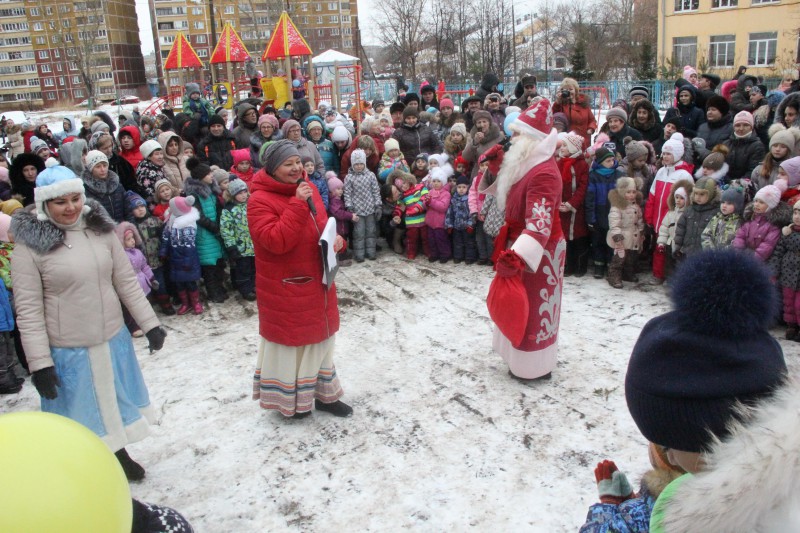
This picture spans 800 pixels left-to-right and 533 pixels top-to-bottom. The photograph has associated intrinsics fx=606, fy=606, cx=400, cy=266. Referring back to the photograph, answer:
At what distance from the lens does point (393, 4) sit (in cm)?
3856

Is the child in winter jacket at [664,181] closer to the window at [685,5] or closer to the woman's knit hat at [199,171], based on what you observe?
the woman's knit hat at [199,171]

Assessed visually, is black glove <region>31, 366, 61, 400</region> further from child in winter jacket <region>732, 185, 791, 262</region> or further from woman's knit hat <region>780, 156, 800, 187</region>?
woman's knit hat <region>780, 156, 800, 187</region>

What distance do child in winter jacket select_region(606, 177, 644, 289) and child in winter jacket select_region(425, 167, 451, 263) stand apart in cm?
199

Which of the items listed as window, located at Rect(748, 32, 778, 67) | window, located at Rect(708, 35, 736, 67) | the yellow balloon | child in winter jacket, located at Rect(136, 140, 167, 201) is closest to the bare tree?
window, located at Rect(708, 35, 736, 67)

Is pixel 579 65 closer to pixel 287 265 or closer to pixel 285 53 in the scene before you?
pixel 285 53

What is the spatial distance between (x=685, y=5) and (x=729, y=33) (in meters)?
2.79

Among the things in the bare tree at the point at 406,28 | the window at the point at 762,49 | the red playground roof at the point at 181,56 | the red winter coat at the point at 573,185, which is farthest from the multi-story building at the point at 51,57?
the red winter coat at the point at 573,185

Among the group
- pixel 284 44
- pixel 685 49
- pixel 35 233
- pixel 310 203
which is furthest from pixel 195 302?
pixel 685 49

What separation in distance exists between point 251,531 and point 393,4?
130ft

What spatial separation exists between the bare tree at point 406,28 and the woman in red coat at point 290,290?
34311 millimetres

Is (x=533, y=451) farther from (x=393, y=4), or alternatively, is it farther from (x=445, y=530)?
(x=393, y=4)

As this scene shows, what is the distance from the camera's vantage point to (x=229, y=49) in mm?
21312

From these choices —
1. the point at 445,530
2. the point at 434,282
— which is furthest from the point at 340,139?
the point at 445,530

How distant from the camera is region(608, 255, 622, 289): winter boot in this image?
6.43 meters
